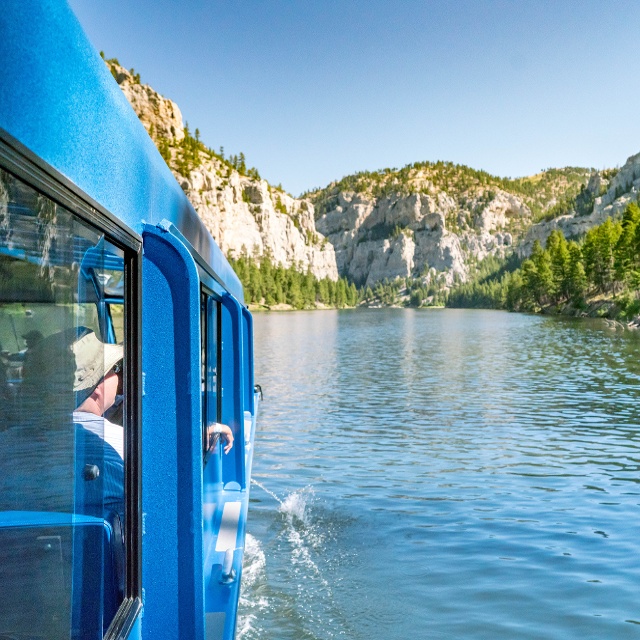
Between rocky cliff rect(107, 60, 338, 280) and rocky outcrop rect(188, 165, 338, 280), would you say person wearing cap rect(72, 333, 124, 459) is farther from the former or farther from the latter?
rocky cliff rect(107, 60, 338, 280)

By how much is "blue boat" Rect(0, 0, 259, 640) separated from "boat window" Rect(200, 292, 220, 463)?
5.87ft

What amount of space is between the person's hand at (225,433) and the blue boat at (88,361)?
2550mm

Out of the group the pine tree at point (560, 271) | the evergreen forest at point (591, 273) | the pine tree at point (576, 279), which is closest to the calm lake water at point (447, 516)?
the evergreen forest at point (591, 273)

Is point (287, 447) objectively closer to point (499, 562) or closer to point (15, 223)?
point (499, 562)

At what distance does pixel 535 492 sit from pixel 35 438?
35.3ft

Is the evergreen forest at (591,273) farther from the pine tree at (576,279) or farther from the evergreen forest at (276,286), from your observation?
the evergreen forest at (276,286)

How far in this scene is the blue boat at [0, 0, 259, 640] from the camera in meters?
1.66

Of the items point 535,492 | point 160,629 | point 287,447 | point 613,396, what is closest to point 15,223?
point 160,629

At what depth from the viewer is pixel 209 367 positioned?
19.5ft

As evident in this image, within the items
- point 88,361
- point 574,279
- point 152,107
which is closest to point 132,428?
point 88,361

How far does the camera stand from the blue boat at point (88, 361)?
1.66 m

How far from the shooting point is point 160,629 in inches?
115

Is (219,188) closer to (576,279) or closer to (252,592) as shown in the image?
(576,279)

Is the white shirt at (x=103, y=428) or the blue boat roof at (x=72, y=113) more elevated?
the blue boat roof at (x=72, y=113)
